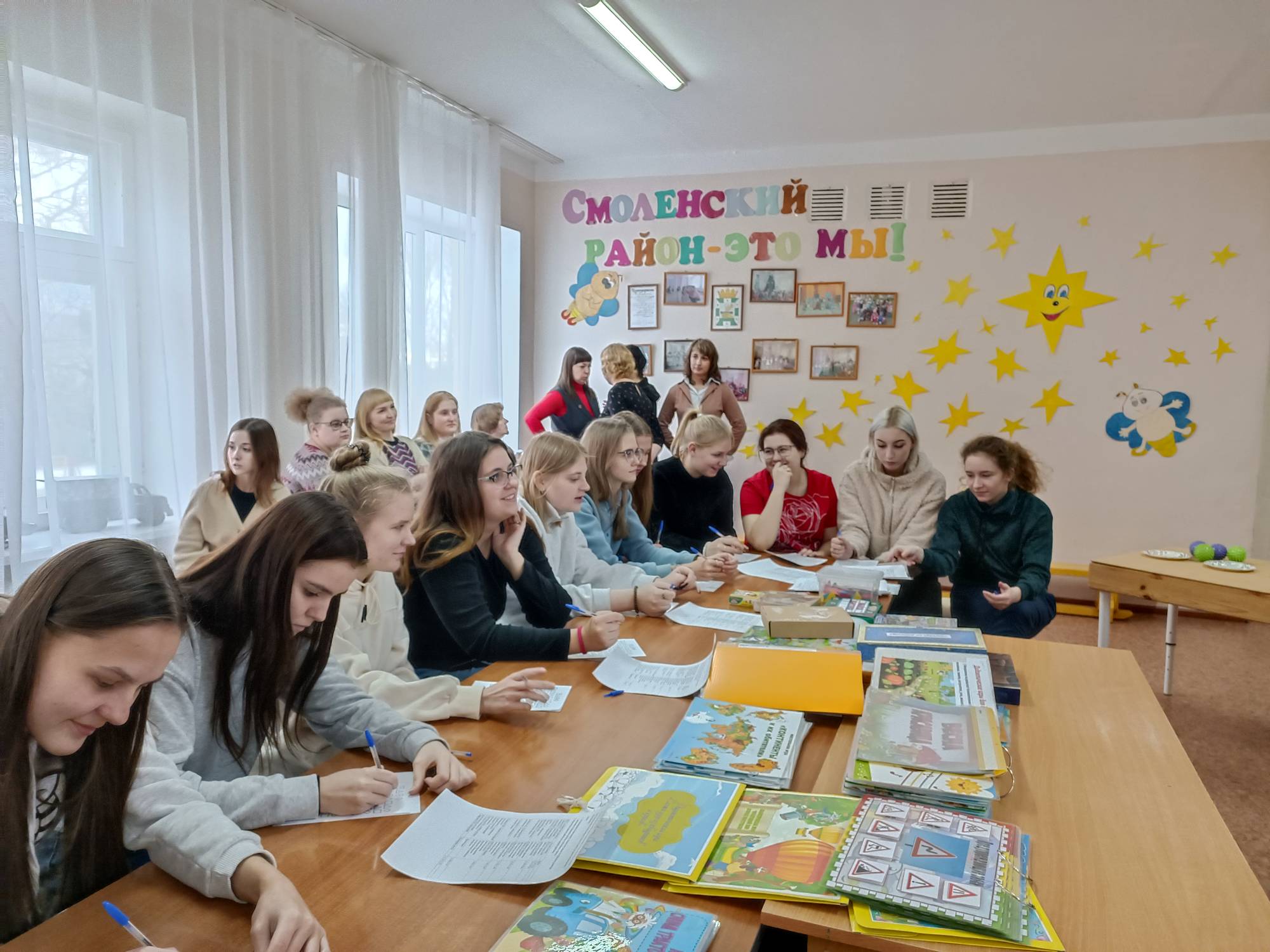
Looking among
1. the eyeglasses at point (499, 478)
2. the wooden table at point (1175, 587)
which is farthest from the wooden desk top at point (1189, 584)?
the eyeglasses at point (499, 478)

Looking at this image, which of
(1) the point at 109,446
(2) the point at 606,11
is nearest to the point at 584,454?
(1) the point at 109,446

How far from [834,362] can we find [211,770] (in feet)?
15.6

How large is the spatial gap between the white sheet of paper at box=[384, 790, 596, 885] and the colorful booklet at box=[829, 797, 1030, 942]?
335mm

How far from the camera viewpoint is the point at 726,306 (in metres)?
5.71

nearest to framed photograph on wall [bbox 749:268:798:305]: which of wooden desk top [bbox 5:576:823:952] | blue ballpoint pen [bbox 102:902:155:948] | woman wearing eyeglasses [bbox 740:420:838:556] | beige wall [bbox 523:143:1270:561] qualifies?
beige wall [bbox 523:143:1270:561]

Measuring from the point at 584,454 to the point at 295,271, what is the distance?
79.2 inches

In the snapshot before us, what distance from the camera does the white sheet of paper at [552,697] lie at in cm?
160

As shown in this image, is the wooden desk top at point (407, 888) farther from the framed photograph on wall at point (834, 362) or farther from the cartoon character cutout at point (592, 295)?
the cartoon character cutout at point (592, 295)

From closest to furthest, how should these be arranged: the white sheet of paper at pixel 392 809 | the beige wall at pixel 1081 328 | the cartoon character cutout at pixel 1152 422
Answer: the white sheet of paper at pixel 392 809
the beige wall at pixel 1081 328
the cartoon character cutout at pixel 1152 422

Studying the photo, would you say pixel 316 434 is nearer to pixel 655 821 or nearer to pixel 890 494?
pixel 890 494

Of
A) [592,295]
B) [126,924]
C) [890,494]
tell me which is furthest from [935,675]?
[592,295]

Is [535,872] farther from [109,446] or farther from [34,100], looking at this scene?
[34,100]

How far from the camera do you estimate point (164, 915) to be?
972 millimetres

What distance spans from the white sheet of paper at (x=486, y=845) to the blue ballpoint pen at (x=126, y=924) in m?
0.27
